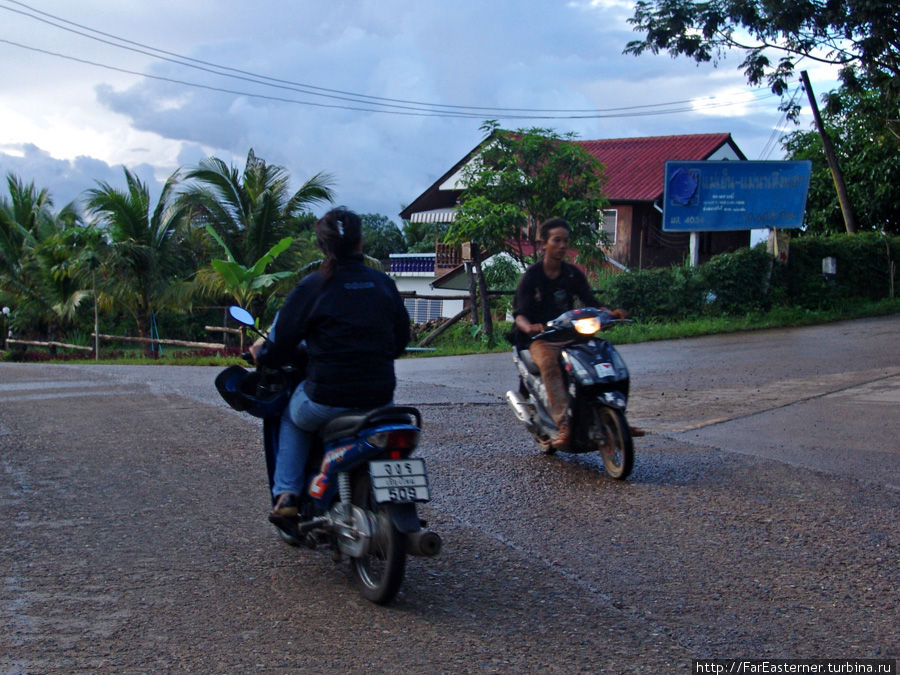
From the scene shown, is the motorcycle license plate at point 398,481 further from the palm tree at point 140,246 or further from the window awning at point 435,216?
the window awning at point 435,216

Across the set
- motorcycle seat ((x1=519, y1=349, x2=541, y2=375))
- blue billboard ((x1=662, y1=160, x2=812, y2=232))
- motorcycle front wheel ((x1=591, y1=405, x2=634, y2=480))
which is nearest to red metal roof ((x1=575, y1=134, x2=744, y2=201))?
blue billboard ((x1=662, y1=160, x2=812, y2=232))

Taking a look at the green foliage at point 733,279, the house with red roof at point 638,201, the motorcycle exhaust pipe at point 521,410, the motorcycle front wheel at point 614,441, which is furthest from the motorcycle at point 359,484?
the house with red roof at point 638,201

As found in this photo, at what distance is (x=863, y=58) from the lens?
17.2 meters

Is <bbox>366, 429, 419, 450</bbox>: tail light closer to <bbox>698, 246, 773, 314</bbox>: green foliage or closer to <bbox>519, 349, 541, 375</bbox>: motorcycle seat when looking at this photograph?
<bbox>519, 349, 541, 375</bbox>: motorcycle seat

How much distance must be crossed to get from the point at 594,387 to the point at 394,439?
2.83 metres

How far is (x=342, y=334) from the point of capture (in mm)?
4266

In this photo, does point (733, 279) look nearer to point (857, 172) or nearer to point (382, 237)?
point (857, 172)

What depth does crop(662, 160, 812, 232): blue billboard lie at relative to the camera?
21688 millimetres

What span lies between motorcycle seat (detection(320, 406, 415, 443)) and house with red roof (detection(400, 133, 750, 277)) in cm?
2544

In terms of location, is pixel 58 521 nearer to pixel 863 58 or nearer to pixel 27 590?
pixel 27 590

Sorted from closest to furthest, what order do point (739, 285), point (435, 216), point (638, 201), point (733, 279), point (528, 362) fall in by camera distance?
point (528, 362), point (733, 279), point (739, 285), point (638, 201), point (435, 216)

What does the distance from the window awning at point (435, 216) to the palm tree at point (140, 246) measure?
9931 mm

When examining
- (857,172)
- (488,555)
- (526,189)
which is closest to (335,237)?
(488,555)

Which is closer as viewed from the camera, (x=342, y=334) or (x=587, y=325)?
(x=342, y=334)
